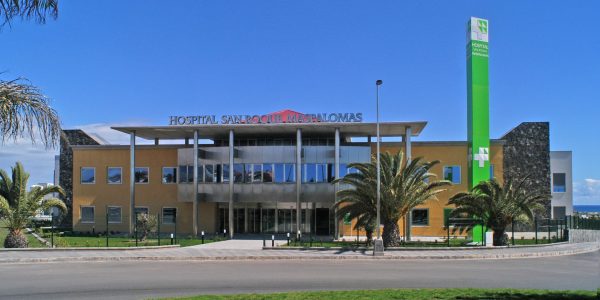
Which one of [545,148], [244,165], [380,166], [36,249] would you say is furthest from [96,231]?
[545,148]

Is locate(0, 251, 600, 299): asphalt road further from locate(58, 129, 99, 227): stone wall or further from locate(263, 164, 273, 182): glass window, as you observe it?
locate(58, 129, 99, 227): stone wall

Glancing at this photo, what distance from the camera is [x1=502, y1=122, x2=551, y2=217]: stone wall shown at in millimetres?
50531

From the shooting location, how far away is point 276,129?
44.3 metres

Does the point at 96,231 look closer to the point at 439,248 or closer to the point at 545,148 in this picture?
the point at 439,248

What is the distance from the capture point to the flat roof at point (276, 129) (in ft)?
140

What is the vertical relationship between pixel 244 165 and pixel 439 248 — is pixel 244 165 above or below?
above

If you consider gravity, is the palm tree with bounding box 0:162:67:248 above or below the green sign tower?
below

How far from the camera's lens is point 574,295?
1304cm

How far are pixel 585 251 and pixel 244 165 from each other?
78.2 ft

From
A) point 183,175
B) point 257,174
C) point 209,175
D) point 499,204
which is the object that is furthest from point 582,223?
point 183,175

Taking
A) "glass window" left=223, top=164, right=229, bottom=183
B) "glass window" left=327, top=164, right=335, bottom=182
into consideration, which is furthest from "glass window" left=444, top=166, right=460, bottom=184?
"glass window" left=223, top=164, right=229, bottom=183

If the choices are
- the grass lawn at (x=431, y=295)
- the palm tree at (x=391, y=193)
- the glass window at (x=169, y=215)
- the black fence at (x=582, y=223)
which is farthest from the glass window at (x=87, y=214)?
the grass lawn at (x=431, y=295)

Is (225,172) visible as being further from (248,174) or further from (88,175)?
(88,175)

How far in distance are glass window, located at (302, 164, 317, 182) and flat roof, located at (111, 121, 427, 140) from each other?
288cm
